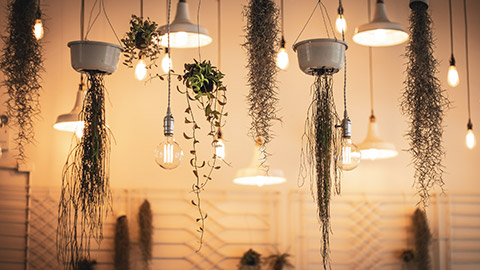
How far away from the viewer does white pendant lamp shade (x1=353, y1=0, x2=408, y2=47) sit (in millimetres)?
5137

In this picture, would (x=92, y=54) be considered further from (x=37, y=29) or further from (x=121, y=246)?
(x=121, y=246)

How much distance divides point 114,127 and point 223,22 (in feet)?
5.95

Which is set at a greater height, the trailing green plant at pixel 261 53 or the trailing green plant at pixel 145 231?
the trailing green plant at pixel 261 53

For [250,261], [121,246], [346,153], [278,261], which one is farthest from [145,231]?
[346,153]

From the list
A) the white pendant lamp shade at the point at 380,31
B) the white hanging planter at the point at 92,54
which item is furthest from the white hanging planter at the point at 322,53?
the white pendant lamp shade at the point at 380,31

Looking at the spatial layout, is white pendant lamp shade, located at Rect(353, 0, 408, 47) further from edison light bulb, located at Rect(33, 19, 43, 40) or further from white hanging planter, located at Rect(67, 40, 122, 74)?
white hanging planter, located at Rect(67, 40, 122, 74)

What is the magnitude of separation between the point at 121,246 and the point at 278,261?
1749 millimetres

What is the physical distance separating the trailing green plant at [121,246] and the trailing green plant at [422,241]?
328 cm

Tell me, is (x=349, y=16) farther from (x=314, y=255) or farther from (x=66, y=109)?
(x=66, y=109)

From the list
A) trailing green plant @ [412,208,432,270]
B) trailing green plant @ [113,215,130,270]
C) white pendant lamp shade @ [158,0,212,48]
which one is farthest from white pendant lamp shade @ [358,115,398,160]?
trailing green plant @ [113,215,130,270]

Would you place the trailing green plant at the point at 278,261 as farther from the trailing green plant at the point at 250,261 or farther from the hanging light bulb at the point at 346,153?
the hanging light bulb at the point at 346,153

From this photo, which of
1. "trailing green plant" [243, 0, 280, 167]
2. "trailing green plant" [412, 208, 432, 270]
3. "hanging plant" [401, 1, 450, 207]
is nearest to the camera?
"trailing green plant" [243, 0, 280, 167]

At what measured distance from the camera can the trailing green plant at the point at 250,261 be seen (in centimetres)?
730

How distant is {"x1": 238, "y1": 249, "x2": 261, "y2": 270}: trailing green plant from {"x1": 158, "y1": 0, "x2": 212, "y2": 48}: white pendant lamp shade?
304 centimetres
